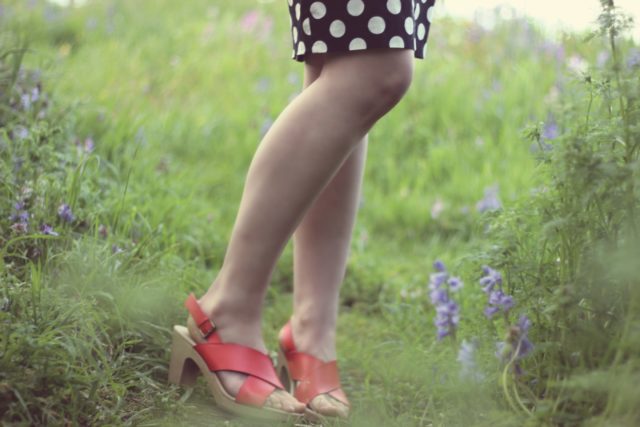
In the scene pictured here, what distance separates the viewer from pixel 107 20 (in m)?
5.32

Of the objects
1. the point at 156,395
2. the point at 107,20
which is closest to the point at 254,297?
the point at 156,395

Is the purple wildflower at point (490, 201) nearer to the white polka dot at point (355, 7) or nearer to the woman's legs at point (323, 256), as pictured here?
the woman's legs at point (323, 256)

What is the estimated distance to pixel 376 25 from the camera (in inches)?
59.3

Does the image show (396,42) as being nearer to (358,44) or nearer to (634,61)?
(358,44)

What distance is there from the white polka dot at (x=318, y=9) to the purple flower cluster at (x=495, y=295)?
588 millimetres

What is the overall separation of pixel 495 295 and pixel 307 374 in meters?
0.51

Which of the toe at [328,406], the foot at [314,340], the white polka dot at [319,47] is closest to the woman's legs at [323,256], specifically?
the foot at [314,340]

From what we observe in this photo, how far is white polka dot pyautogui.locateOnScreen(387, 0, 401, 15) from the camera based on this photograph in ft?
4.96

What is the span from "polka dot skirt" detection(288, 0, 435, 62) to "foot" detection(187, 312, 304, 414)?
0.59 metres

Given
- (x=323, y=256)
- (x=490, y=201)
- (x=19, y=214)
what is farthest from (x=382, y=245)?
(x=19, y=214)

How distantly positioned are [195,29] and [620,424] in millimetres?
4897

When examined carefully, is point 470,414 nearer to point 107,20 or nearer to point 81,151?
point 81,151

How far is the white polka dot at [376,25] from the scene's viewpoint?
1.50 metres

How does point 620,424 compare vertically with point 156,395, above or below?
above
